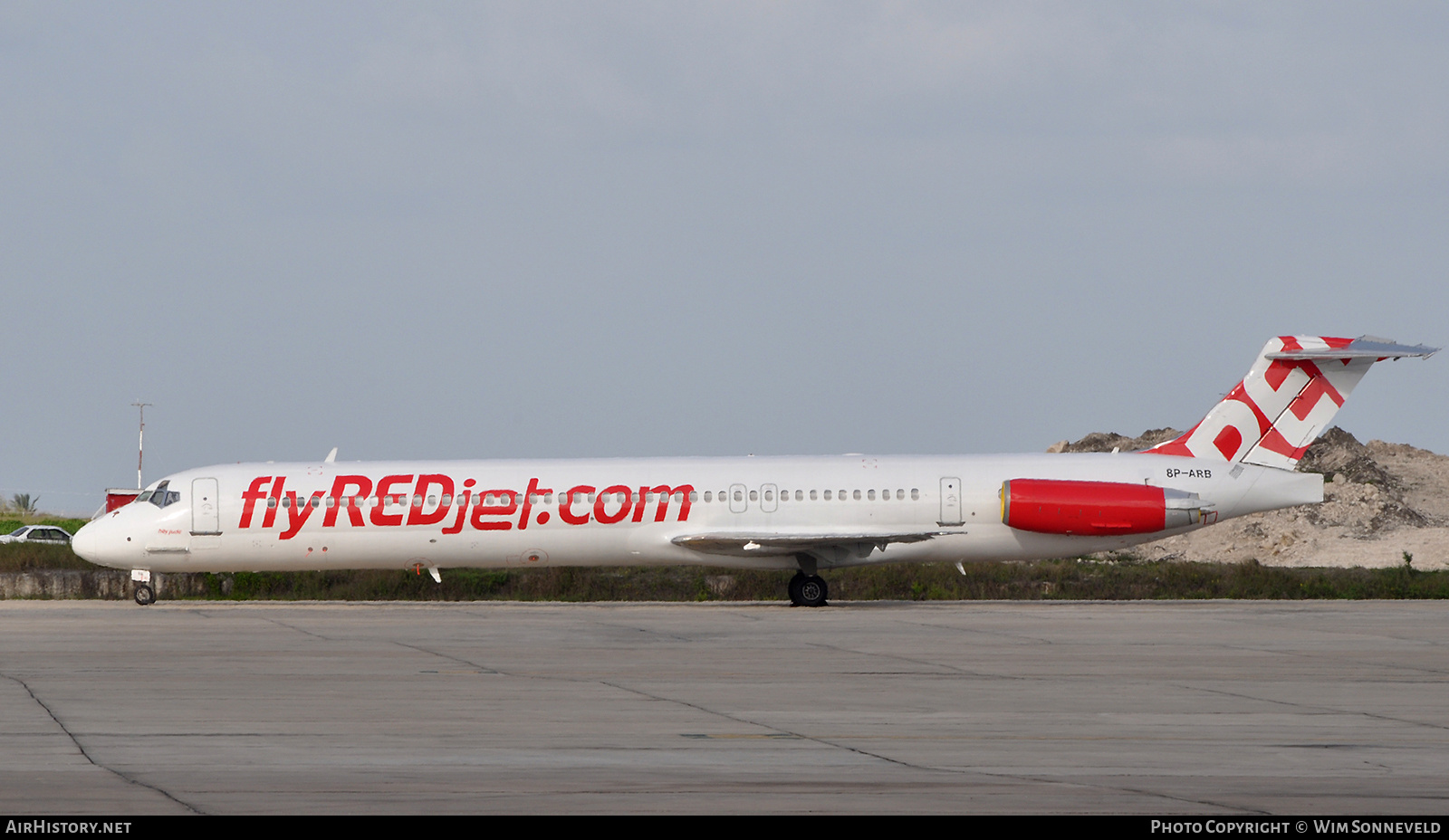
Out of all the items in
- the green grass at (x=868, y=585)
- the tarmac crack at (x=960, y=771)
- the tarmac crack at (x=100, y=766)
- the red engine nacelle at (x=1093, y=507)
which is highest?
the red engine nacelle at (x=1093, y=507)

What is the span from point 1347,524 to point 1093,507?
22.4 meters

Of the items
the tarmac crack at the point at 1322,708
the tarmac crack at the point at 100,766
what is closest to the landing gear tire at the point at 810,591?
the tarmac crack at the point at 1322,708

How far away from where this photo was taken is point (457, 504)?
3033 cm

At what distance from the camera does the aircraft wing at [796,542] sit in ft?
98.4

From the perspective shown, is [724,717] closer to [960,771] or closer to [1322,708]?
[960,771]

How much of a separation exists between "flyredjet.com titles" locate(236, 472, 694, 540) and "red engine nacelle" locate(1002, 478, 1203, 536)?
20.7 feet

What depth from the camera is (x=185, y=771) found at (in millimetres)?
10688

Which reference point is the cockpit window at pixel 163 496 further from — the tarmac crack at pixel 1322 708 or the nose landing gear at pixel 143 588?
the tarmac crack at pixel 1322 708

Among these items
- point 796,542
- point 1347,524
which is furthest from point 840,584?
point 1347,524

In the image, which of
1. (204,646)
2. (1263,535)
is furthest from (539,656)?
(1263,535)

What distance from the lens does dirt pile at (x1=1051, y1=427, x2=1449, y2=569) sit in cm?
4553

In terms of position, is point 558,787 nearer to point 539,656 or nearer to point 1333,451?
point 539,656

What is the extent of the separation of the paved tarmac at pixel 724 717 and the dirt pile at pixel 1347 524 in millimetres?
22167

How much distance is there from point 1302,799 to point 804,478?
2115 centimetres
